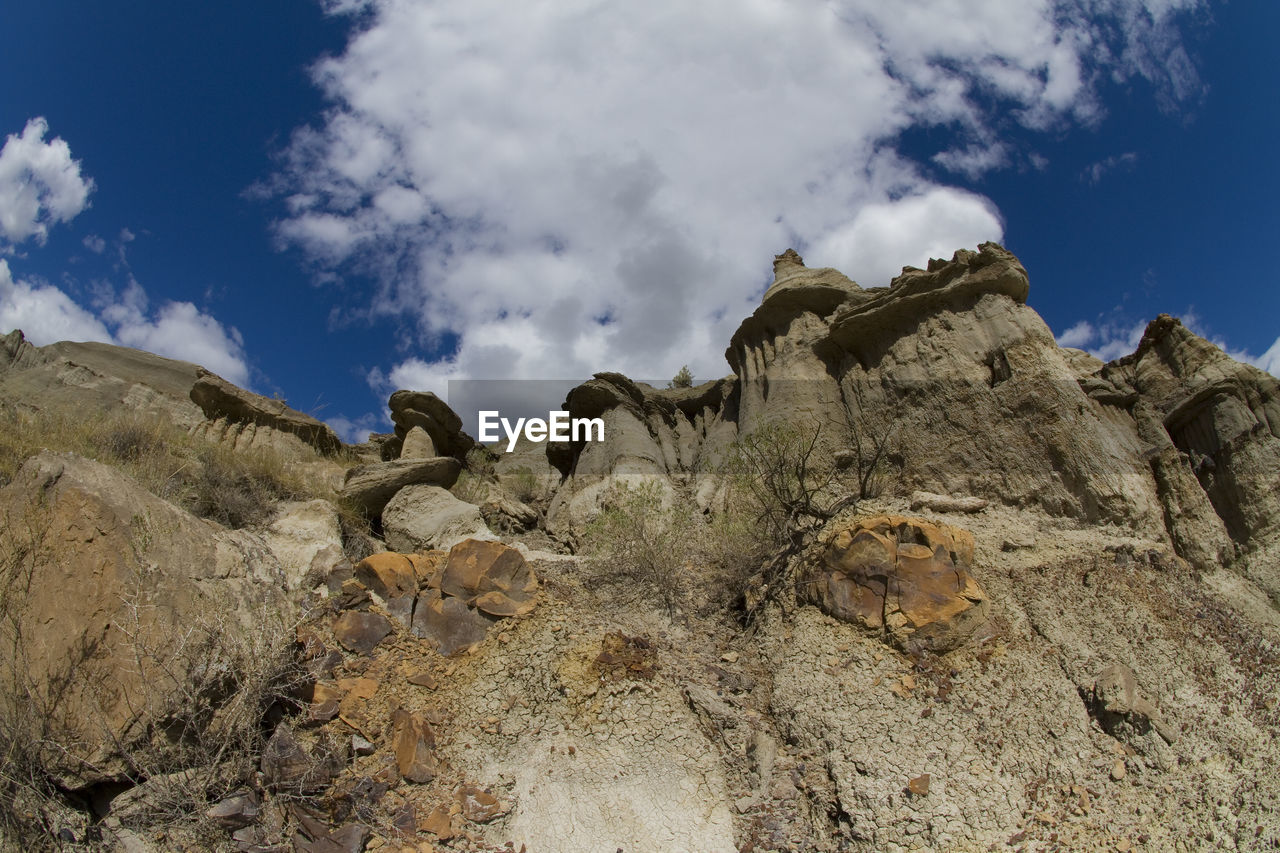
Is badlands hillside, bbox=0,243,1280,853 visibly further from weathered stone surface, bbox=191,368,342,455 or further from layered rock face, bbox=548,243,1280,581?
weathered stone surface, bbox=191,368,342,455

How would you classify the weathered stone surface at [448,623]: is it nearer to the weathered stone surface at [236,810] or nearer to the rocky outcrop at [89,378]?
the weathered stone surface at [236,810]

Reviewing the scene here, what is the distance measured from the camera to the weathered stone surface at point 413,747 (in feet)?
15.2

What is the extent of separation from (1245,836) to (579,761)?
169 inches

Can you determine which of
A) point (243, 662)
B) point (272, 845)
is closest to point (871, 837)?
point (272, 845)

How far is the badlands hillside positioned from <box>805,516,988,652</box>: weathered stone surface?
0.10 feet

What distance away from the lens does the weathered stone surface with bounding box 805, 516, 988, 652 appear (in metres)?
5.58

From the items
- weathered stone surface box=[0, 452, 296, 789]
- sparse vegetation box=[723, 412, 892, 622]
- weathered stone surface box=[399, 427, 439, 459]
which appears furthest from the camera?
weathered stone surface box=[399, 427, 439, 459]

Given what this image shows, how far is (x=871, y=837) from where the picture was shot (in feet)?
14.0

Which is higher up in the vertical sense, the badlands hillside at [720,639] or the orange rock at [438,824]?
the badlands hillside at [720,639]

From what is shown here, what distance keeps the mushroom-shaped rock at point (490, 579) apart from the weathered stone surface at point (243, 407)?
333 inches

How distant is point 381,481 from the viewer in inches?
354

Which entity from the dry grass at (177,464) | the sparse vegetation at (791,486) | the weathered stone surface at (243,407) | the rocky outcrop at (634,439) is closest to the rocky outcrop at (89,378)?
the weathered stone surface at (243,407)

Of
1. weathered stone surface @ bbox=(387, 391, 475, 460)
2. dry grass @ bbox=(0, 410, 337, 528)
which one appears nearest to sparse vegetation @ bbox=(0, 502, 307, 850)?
dry grass @ bbox=(0, 410, 337, 528)

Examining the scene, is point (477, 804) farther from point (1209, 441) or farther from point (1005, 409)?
point (1209, 441)
